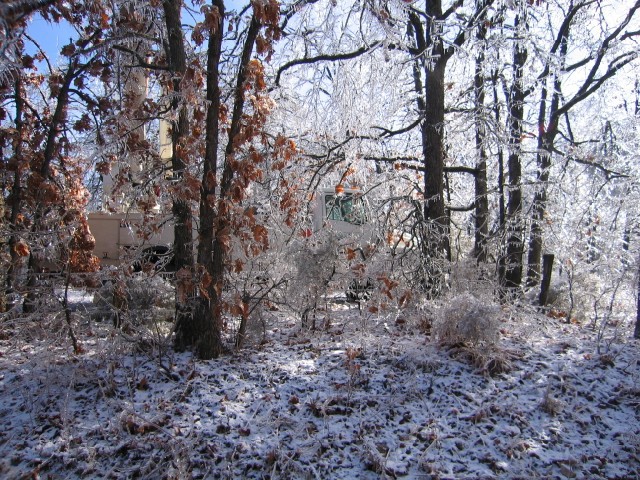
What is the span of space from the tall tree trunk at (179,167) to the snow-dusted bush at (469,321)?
262cm

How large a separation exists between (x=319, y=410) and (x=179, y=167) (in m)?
3.05

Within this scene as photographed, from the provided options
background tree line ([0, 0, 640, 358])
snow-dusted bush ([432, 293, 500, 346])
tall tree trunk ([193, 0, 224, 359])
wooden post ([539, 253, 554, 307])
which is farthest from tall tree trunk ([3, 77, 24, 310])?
wooden post ([539, 253, 554, 307])

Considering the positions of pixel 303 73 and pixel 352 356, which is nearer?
pixel 352 356

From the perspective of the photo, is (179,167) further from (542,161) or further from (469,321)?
(542,161)

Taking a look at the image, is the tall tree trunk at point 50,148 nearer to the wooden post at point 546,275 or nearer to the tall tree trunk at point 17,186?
the tall tree trunk at point 17,186

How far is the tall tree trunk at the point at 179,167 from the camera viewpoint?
5.11 metres

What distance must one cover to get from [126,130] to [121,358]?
250 centimetres

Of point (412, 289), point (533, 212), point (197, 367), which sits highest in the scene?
point (533, 212)

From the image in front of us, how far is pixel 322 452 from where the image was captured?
3.67 meters

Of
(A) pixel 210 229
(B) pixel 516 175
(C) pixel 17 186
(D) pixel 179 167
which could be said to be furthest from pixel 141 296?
(B) pixel 516 175

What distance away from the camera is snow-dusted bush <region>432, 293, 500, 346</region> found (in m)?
4.70

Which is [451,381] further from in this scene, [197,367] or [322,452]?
[197,367]

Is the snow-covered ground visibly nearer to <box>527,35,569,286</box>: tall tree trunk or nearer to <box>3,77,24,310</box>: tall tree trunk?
<box>3,77,24,310</box>: tall tree trunk

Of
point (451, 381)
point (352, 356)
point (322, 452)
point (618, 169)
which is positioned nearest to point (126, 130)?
point (352, 356)
